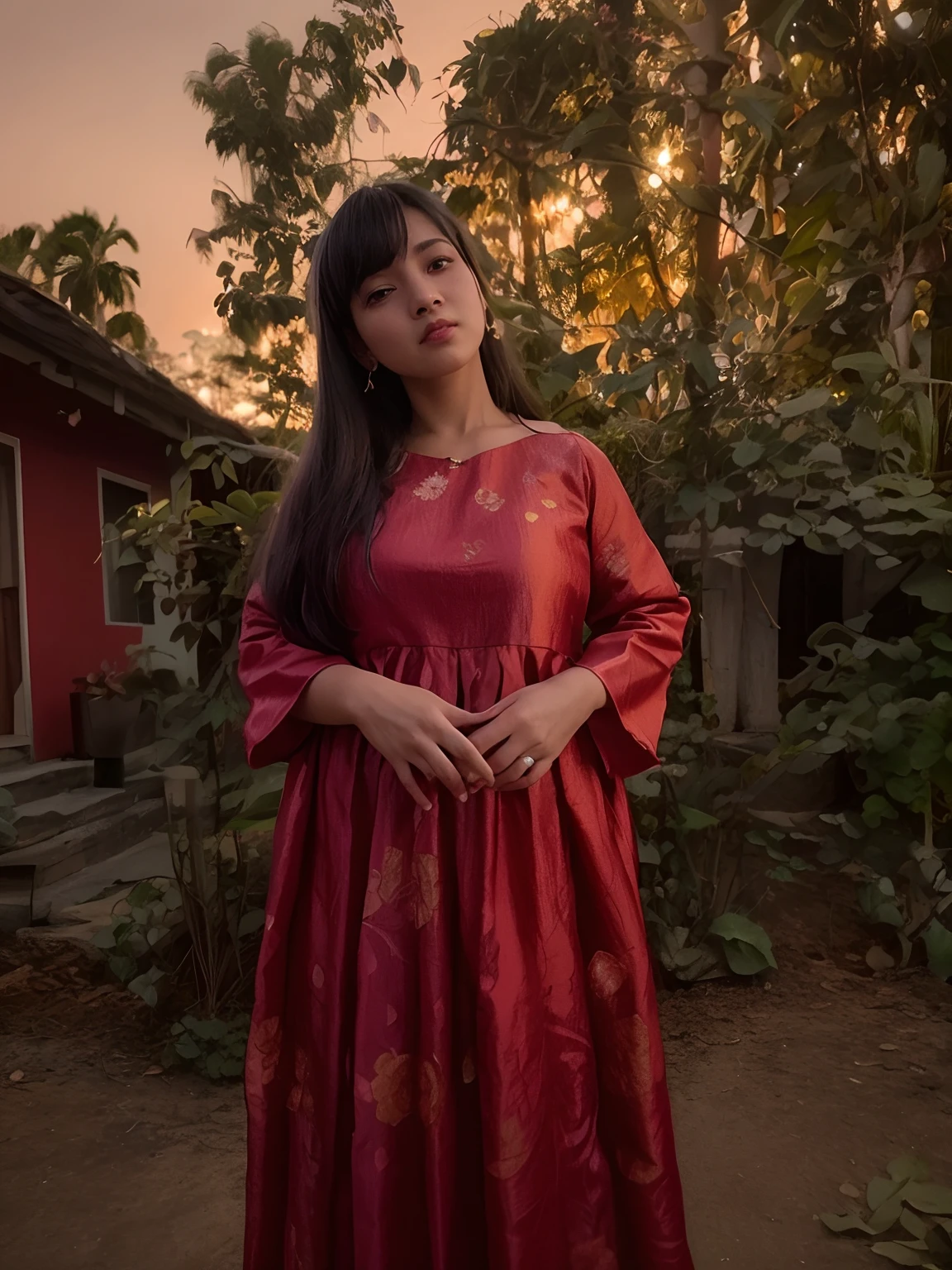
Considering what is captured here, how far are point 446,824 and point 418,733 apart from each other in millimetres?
142

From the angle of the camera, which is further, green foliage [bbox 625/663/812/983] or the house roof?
the house roof

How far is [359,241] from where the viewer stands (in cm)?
106

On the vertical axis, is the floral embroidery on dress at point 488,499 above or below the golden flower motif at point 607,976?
above

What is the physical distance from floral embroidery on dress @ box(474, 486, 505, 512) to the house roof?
2.55 meters

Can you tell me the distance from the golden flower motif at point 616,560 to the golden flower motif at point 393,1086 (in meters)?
0.61

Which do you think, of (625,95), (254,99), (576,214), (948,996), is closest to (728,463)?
(625,95)

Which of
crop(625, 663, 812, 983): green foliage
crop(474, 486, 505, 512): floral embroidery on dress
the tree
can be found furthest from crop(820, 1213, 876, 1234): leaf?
the tree

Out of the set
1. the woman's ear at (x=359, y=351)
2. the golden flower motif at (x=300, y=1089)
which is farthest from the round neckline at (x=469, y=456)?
the golden flower motif at (x=300, y=1089)

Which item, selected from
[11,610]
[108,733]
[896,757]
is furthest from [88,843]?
[896,757]

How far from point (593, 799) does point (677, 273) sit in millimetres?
2208

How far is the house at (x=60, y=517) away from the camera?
12.7 ft

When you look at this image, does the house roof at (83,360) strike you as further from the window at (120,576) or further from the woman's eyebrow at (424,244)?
the woman's eyebrow at (424,244)

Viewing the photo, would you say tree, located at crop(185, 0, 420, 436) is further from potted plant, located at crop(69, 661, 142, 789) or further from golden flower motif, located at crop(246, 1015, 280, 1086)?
potted plant, located at crop(69, 661, 142, 789)

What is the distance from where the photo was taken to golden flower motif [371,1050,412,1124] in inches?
38.0
